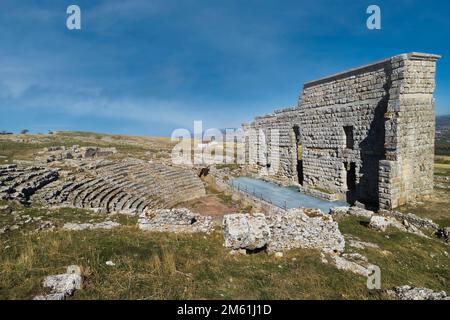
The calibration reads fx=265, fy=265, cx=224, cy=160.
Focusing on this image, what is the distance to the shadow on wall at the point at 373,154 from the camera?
48.4 ft

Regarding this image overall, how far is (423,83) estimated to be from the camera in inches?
547

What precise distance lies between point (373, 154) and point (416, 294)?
1150 cm

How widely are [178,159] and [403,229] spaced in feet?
102

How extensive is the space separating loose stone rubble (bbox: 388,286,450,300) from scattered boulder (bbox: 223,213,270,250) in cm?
341

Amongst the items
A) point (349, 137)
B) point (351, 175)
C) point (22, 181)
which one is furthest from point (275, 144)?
point (22, 181)

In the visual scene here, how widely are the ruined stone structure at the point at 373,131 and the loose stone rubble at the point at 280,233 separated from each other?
296 inches

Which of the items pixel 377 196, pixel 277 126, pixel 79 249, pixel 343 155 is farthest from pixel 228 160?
pixel 79 249

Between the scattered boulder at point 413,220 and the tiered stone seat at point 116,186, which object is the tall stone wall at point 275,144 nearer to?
the tiered stone seat at point 116,186

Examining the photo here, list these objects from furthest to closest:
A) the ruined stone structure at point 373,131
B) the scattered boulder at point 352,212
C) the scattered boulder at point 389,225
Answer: the ruined stone structure at point 373,131
the scattered boulder at point 352,212
the scattered boulder at point 389,225

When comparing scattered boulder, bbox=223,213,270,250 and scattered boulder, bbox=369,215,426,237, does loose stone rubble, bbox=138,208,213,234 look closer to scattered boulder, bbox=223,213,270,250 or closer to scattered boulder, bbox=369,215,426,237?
scattered boulder, bbox=223,213,270,250

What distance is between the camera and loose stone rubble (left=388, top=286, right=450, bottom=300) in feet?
18.1

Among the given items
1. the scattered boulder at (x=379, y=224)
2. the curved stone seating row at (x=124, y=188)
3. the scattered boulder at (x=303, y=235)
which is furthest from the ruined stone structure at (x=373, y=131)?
the curved stone seating row at (x=124, y=188)

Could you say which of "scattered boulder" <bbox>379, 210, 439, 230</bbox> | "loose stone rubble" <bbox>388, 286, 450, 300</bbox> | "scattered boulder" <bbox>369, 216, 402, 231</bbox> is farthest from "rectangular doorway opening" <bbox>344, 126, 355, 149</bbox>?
"loose stone rubble" <bbox>388, 286, 450, 300</bbox>
